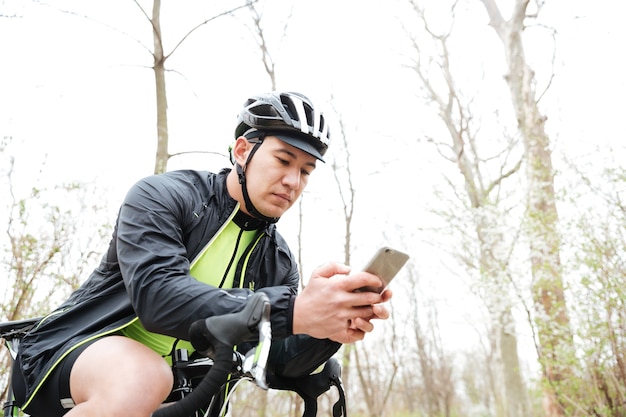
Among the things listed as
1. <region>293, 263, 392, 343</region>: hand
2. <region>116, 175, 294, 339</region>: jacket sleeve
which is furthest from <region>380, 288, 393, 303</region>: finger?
<region>116, 175, 294, 339</region>: jacket sleeve

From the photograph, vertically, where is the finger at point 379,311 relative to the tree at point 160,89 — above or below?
below

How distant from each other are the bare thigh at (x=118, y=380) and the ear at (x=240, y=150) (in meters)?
0.83

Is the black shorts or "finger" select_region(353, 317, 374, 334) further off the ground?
"finger" select_region(353, 317, 374, 334)

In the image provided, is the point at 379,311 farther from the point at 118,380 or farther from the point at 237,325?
Result: the point at 118,380

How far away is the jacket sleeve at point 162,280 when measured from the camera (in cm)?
132

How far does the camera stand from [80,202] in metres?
6.86

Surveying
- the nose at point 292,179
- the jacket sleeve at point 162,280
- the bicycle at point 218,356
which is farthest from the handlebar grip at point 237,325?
the nose at point 292,179

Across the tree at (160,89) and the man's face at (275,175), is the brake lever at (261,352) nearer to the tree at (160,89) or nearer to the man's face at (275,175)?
the man's face at (275,175)

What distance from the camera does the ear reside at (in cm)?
209

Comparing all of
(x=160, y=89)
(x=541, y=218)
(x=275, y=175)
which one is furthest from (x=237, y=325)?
(x=541, y=218)

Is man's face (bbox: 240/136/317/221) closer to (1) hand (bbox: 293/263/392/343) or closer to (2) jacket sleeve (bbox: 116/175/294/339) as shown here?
(2) jacket sleeve (bbox: 116/175/294/339)

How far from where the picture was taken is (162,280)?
4.47 ft

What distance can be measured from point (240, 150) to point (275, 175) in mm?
254

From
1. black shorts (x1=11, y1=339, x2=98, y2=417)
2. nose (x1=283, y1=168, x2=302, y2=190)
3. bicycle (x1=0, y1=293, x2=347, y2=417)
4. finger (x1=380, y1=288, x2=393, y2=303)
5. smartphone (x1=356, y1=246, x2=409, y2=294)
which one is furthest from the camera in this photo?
nose (x1=283, y1=168, x2=302, y2=190)
